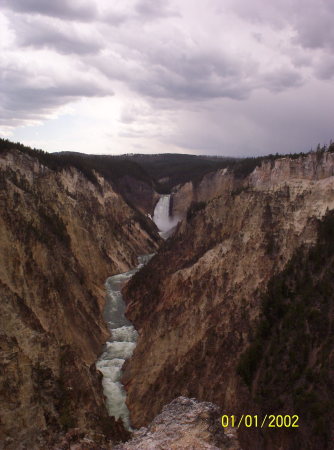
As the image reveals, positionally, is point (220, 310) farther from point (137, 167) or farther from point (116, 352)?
point (137, 167)

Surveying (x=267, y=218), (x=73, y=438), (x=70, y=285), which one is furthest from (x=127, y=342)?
(x=73, y=438)

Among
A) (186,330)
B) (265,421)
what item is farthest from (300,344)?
(186,330)

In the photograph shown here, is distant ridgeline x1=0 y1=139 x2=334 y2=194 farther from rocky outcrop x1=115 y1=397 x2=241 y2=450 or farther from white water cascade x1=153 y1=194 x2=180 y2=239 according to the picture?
rocky outcrop x1=115 y1=397 x2=241 y2=450

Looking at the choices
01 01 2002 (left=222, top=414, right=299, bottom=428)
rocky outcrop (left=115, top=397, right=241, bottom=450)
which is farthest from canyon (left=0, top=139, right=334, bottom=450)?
01 01 2002 (left=222, top=414, right=299, bottom=428)

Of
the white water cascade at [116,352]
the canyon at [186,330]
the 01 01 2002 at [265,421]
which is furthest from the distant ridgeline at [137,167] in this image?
the 01 01 2002 at [265,421]

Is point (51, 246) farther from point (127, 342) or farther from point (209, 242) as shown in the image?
point (209, 242)

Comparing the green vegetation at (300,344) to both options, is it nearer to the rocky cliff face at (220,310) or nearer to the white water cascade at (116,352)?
the rocky cliff face at (220,310)
